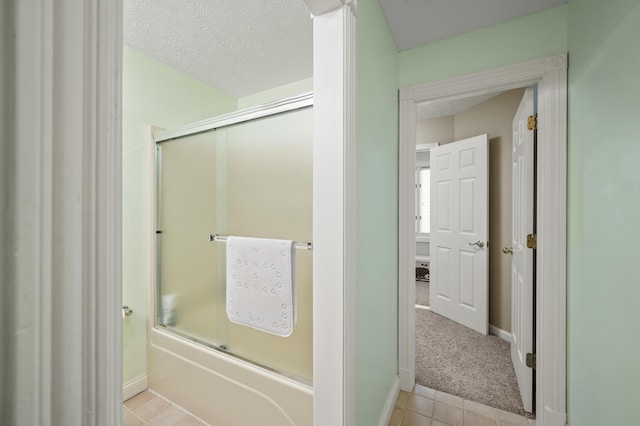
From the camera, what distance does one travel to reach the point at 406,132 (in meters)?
1.86

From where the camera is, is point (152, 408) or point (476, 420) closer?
point (476, 420)

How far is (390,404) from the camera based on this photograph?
168 cm

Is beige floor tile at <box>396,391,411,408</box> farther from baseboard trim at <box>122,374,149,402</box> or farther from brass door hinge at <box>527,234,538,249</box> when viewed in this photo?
baseboard trim at <box>122,374,149,402</box>

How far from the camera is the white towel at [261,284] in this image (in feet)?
4.39

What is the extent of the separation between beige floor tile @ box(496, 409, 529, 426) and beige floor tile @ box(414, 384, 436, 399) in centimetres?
37

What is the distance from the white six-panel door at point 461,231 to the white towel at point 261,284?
2.29 meters

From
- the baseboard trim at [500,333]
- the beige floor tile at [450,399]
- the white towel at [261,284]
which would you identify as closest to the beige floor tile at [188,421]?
the white towel at [261,284]

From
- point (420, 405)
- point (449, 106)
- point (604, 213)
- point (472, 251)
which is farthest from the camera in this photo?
point (449, 106)

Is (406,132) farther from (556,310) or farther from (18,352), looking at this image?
(18,352)

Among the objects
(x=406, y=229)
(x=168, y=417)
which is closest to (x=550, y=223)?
(x=406, y=229)

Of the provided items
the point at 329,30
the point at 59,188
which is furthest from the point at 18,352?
the point at 329,30

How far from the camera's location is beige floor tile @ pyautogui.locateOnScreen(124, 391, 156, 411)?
179 centimetres

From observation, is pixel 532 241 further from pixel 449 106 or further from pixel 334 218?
pixel 449 106

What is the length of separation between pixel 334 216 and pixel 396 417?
1.48 meters
